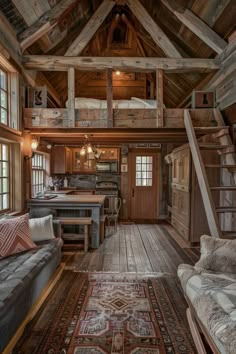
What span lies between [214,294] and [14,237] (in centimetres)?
215

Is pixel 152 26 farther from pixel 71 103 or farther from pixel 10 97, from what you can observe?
pixel 10 97

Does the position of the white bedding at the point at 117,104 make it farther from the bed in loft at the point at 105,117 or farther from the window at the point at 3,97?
the window at the point at 3,97

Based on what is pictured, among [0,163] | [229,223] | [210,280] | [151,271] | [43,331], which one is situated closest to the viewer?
[210,280]

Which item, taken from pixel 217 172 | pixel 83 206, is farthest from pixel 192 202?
pixel 83 206

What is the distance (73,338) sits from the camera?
193 cm

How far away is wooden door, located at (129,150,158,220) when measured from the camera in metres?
Result: 7.33

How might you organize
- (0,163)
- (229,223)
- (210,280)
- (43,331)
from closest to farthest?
(210,280)
(43,331)
(0,163)
(229,223)

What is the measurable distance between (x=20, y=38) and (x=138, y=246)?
13.5ft

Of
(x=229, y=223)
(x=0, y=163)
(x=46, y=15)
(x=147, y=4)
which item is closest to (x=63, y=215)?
(x=0, y=163)

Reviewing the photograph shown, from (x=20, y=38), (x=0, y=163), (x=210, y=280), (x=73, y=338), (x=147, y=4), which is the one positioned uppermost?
(x=147, y=4)

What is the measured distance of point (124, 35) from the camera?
6.12 meters

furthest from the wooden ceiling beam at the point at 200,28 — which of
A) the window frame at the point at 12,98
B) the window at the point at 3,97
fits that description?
the window at the point at 3,97

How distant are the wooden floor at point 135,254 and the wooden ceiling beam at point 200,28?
350 cm

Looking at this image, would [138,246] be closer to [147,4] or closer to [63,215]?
[63,215]
